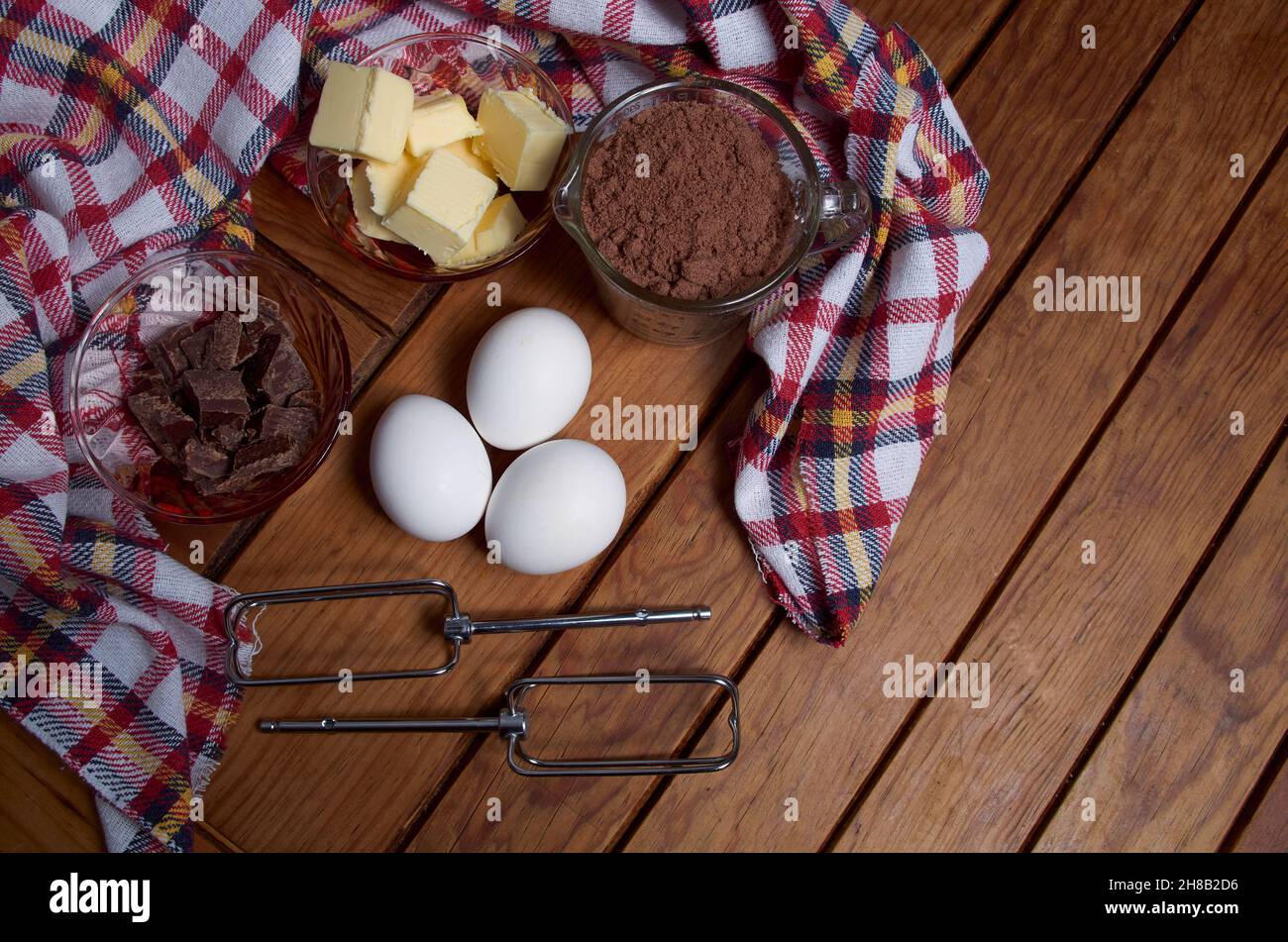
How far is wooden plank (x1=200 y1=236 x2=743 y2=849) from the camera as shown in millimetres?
722

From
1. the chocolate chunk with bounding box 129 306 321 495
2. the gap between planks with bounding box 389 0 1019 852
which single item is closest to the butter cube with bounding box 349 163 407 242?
the chocolate chunk with bounding box 129 306 321 495

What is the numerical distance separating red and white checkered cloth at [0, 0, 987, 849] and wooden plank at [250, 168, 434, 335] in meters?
0.02

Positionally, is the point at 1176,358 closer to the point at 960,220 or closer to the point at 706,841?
the point at 960,220

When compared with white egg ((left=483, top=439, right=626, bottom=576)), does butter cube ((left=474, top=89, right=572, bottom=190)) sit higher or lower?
higher

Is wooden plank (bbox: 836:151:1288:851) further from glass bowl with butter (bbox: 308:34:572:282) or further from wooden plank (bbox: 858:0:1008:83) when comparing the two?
glass bowl with butter (bbox: 308:34:572:282)

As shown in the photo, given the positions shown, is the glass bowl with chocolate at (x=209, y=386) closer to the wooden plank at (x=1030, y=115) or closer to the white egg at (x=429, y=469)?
the white egg at (x=429, y=469)

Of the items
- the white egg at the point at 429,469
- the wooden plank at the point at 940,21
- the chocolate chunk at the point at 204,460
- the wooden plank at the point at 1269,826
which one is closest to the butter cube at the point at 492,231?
the white egg at the point at 429,469

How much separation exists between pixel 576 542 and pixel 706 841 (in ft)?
0.85

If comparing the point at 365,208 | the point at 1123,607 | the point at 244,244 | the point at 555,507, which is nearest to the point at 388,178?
the point at 365,208

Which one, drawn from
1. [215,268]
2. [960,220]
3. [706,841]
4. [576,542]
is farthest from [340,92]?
[706,841]

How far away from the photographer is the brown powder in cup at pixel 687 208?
641 mm

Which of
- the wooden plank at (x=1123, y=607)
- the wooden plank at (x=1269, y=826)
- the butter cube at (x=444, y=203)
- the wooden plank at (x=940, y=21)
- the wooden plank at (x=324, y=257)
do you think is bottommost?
the wooden plank at (x=1269, y=826)

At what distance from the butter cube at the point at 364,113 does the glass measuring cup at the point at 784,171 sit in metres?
0.12

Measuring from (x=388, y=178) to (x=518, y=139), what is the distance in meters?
0.10
